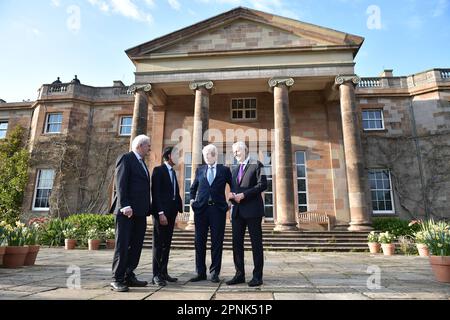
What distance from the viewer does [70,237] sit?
1121 cm

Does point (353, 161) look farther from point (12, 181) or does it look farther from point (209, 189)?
point (12, 181)

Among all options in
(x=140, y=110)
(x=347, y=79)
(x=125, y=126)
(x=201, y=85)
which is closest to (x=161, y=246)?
(x=140, y=110)

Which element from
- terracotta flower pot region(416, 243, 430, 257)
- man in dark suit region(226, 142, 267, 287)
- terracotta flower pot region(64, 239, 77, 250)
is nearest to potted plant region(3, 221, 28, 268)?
man in dark suit region(226, 142, 267, 287)

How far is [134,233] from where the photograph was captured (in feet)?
13.2

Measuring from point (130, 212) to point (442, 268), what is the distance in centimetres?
450

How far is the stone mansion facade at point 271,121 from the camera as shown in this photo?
1314cm

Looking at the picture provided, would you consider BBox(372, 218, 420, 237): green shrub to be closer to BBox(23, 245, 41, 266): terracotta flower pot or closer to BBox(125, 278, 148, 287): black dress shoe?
BBox(125, 278, 148, 287): black dress shoe

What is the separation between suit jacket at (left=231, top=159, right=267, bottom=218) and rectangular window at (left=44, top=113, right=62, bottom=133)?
17.1 m

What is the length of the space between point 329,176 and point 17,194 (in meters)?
17.2

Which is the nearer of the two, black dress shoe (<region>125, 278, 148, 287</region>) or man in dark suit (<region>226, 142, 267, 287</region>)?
black dress shoe (<region>125, 278, 148, 287</region>)

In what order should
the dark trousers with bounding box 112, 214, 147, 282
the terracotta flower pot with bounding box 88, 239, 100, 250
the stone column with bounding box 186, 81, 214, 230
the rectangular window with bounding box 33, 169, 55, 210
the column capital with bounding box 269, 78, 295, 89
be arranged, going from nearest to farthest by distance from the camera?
1. the dark trousers with bounding box 112, 214, 147, 282
2. the terracotta flower pot with bounding box 88, 239, 100, 250
3. the stone column with bounding box 186, 81, 214, 230
4. the column capital with bounding box 269, 78, 295, 89
5. the rectangular window with bounding box 33, 169, 55, 210

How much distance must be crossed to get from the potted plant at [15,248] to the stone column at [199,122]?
6.79 metres

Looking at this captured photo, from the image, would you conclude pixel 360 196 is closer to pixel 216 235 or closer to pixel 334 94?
pixel 334 94

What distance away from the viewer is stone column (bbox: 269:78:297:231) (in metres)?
11.7
